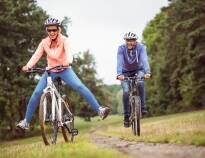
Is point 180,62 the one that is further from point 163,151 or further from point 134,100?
point 163,151

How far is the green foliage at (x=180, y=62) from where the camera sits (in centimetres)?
5366

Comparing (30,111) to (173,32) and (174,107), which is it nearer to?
(173,32)

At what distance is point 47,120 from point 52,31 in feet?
5.90

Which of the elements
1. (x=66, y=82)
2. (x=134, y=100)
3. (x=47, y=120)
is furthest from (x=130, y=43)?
(x=47, y=120)

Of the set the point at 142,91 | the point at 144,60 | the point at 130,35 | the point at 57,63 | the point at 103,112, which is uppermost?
the point at 130,35

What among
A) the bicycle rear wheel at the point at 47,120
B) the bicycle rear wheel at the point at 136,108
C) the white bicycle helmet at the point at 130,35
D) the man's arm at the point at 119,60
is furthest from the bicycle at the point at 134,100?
the bicycle rear wheel at the point at 47,120

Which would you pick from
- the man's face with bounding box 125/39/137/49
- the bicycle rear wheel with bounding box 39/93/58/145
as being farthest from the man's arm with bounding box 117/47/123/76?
the bicycle rear wheel with bounding box 39/93/58/145

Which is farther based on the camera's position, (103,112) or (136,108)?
(136,108)

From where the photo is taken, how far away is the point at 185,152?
367 inches

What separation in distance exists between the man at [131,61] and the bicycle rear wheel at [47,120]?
9.00 feet

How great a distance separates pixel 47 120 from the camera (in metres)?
11.0

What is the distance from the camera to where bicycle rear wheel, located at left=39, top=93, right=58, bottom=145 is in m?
10.9

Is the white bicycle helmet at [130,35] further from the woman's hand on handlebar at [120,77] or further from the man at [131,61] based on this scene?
the woman's hand on handlebar at [120,77]

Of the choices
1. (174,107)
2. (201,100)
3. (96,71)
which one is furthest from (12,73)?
(96,71)
